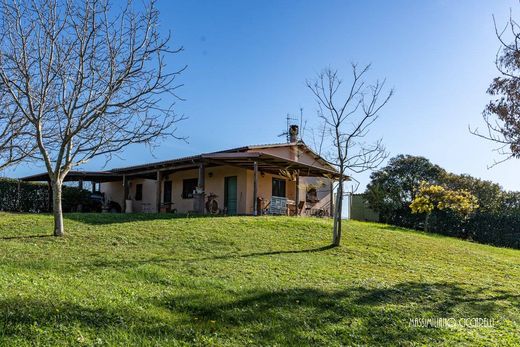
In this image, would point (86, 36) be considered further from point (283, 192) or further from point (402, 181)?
point (402, 181)

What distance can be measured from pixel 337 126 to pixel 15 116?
9.72 m

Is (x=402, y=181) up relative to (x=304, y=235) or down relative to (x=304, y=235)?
up

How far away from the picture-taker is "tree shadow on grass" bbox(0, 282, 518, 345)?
4637 millimetres

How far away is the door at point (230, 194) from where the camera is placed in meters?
21.8

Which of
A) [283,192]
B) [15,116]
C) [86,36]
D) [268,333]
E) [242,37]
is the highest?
Result: [242,37]

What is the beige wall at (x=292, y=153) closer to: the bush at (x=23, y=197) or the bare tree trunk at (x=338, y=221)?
the bare tree trunk at (x=338, y=221)

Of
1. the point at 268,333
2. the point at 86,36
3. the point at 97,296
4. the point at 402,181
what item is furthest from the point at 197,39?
the point at 402,181

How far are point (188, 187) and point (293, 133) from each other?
24.0 ft

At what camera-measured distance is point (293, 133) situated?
26688mm

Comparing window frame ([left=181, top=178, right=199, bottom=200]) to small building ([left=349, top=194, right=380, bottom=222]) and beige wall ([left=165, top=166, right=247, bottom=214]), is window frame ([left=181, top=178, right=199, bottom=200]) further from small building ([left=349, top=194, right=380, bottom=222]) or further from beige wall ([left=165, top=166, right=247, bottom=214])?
small building ([left=349, top=194, right=380, bottom=222])

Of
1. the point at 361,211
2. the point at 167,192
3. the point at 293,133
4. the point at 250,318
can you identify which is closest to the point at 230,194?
the point at 167,192

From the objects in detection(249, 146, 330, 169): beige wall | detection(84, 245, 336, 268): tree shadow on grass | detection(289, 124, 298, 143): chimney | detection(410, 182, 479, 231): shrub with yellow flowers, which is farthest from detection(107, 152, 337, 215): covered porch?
detection(84, 245, 336, 268): tree shadow on grass

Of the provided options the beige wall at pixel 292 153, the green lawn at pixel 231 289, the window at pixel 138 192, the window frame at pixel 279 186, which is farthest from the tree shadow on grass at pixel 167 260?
the window at pixel 138 192

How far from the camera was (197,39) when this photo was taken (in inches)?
443
